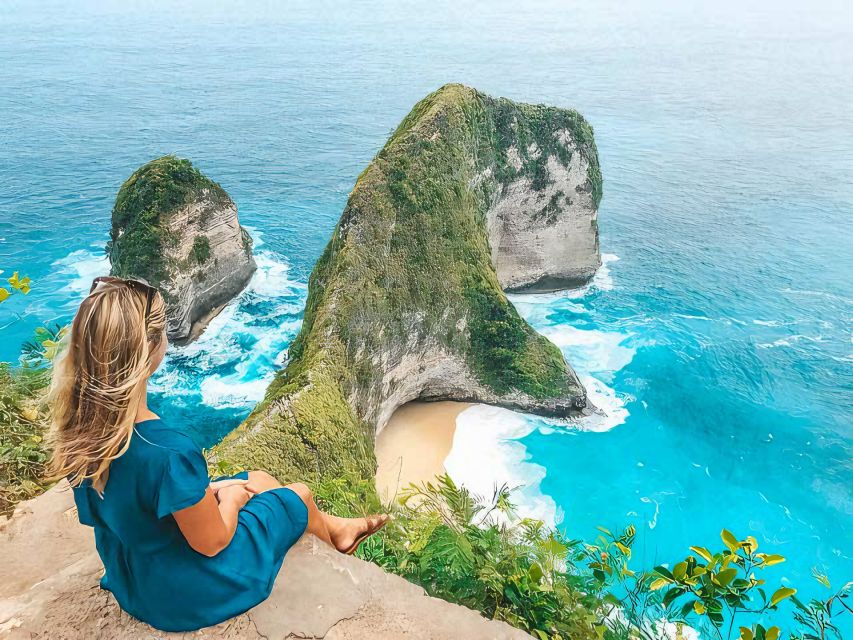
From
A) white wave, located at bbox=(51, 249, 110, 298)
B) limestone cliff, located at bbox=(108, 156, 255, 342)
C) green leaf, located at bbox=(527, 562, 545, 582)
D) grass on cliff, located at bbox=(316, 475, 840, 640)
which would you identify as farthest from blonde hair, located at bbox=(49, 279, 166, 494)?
white wave, located at bbox=(51, 249, 110, 298)

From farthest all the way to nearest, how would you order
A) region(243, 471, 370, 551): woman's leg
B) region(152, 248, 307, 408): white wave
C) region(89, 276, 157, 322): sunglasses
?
region(152, 248, 307, 408): white wave, region(243, 471, 370, 551): woman's leg, region(89, 276, 157, 322): sunglasses

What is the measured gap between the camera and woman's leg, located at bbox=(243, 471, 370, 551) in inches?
206

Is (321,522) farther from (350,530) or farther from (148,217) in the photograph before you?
(148,217)

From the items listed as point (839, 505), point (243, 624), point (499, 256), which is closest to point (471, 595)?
point (243, 624)

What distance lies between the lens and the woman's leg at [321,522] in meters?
5.23

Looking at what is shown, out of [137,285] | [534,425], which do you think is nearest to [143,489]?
[137,285]

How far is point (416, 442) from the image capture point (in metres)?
24.4

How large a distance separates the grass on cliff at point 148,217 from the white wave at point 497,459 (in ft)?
52.2

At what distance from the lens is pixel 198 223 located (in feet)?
100

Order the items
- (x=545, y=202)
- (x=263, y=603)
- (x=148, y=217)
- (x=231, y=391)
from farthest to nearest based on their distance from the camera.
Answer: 1. (x=545, y=202)
2. (x=148, y=217)
3. (x=231, y=391)
4. (x=263, y=603)

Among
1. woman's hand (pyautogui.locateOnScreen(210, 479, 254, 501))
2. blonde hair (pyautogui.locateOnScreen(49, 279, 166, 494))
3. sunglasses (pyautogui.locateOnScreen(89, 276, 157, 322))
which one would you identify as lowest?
woman's hand (pyautogui.locateOnScreen(210, 479, 254, 501))

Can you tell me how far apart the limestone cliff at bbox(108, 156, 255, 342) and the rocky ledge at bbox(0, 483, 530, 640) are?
25.3 meters

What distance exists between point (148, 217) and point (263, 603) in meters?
27.5

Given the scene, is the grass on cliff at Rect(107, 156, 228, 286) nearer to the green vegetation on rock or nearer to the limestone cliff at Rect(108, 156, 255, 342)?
the limestone cliff at Rect(108, 156, 255, 342)
